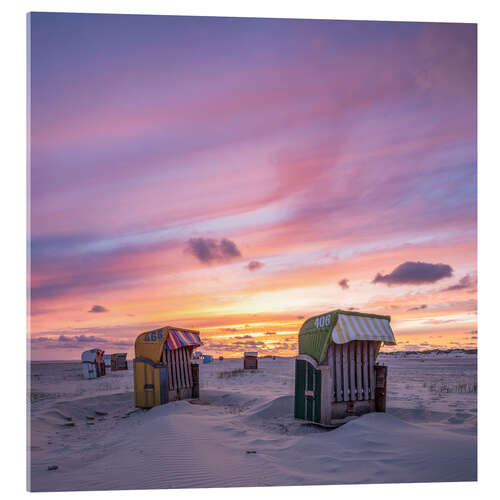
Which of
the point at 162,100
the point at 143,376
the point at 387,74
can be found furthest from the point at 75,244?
the point at 387,74

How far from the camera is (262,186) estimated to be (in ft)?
25.1

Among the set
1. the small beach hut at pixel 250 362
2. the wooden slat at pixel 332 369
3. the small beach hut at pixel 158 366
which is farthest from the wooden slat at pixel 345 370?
the small beach hut at pixel 250 362

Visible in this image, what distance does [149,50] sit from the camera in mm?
7301

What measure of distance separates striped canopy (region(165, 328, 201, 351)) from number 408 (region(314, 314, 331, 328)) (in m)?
4.38

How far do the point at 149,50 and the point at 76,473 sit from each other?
22.4ft

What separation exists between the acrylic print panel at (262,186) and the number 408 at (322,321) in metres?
0.19

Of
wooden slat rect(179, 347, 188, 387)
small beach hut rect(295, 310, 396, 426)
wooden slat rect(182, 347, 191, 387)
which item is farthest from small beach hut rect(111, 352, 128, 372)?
small beach hut rect(295, 310, 396, 426)

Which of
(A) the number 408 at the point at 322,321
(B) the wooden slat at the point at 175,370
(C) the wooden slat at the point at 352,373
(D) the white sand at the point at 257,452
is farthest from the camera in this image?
(B) the wooden slat at the point at 175,370

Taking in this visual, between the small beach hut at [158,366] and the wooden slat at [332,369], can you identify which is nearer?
the wooden slat at [332,369]

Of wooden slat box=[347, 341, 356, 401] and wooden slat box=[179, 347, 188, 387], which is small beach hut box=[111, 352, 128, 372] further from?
wooden slat box=[347, 341, 356, 401]

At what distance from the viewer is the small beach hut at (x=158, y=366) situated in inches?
432

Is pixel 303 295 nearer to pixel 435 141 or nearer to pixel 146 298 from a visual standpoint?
pixel 146 298

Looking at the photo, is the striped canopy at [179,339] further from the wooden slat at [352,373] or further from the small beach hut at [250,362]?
the small beach hut at [250,362]

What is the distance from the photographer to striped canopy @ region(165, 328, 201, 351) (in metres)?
11.1
